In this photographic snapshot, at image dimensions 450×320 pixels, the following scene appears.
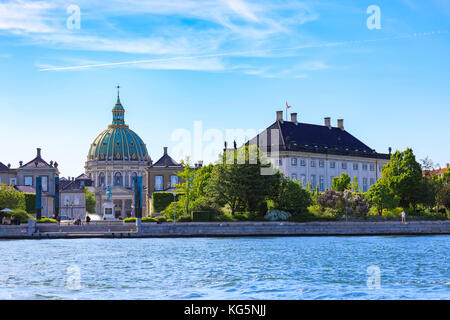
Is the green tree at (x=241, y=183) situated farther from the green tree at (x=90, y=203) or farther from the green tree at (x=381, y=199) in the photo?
the green tree at (x=90, y=203)

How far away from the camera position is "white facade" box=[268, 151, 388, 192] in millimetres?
106875

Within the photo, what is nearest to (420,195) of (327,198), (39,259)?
(327,198)

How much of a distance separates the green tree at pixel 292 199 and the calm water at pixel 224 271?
2080 cm

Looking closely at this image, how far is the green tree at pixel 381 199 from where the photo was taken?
7650cm

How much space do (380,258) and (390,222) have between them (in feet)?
97.7

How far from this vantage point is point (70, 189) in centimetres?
15075

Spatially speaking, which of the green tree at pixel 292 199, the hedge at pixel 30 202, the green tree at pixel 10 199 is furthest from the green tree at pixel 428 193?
the hedge at pixel 30 202

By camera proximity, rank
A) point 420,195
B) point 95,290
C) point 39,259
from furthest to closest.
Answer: point 420,195 → point 39,259 → point 95,290

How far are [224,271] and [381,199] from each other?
1849 inches

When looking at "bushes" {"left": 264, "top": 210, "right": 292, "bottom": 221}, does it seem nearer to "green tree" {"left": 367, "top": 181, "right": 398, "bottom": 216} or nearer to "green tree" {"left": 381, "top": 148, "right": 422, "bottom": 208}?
"green tree" {"left": 367, "top": 181, "right": 398, "bottom": 216}

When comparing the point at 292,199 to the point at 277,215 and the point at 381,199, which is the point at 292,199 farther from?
the point at 381,199
